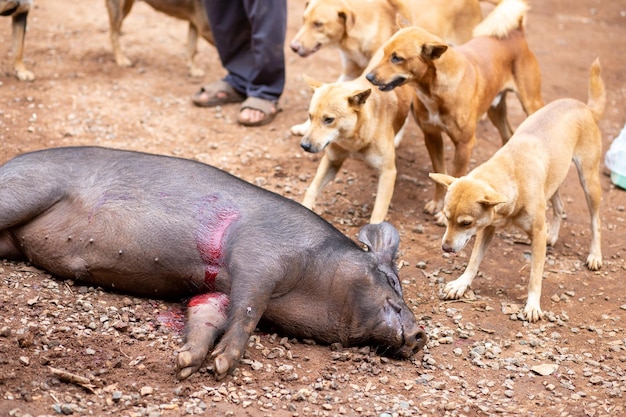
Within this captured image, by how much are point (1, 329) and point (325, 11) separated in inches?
158

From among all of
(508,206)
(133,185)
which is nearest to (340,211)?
(508,206)

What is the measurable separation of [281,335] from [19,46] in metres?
4.75

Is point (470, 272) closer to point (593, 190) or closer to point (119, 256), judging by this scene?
point (593, 190)

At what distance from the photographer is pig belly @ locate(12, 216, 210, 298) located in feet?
14.5

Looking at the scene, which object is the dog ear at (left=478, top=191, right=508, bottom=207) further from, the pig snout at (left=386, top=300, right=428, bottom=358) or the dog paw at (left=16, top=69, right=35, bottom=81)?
the dog paw at (left=16, top=69, right=35, bottom=81)

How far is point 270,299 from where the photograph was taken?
14.1 feet

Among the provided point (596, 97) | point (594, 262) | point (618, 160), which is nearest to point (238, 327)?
point (594, 262)

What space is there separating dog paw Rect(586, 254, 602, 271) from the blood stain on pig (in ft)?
8.91

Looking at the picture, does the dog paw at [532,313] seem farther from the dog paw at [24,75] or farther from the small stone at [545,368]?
the dog paw at [24,75]

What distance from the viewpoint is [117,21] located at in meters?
8.32

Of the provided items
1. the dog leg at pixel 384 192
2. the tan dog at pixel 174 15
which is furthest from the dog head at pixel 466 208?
the tan dog at pixel 174 15

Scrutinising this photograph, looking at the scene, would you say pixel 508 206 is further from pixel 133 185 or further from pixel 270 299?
pixel 133 185

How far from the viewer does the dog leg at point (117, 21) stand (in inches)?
325

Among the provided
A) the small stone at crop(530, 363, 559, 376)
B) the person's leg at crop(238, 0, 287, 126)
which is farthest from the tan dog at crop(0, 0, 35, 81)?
the small stone at crop(530, 363, 559, 376)
